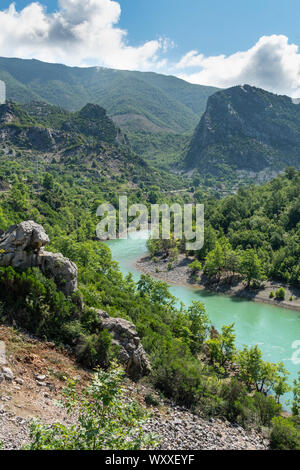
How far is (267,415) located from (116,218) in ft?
271

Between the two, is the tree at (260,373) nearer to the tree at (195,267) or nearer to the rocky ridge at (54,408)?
the rocky ridge at (54,408)

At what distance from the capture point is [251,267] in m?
49.8

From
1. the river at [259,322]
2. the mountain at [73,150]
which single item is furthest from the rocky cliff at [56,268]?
the mountain at [73,150]

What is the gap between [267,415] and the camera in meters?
16.7

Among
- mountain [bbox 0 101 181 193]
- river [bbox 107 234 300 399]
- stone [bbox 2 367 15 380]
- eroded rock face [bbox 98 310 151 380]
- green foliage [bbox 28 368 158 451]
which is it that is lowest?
river [bbox 107 234 300 399]

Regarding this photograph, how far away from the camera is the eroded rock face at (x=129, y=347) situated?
15781 millimetres

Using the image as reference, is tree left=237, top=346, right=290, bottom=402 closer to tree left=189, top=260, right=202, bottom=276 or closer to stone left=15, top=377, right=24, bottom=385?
stone left=15, top=377, right=24, bottom=385

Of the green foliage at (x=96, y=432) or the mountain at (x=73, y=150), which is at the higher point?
the mountain at (x=73, y=150)

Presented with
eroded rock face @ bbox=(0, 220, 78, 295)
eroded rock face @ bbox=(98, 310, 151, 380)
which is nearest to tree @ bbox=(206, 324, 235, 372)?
eroded rock face @ bbox=(98, 310, 151, 380)

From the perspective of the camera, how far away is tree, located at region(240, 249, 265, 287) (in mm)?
49281

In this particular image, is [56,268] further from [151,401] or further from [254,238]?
[254,238]

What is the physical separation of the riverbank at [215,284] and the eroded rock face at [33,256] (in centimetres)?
3610

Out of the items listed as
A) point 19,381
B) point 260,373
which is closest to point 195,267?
point 260,373

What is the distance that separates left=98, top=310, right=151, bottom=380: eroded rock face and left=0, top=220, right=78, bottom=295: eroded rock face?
291cm
